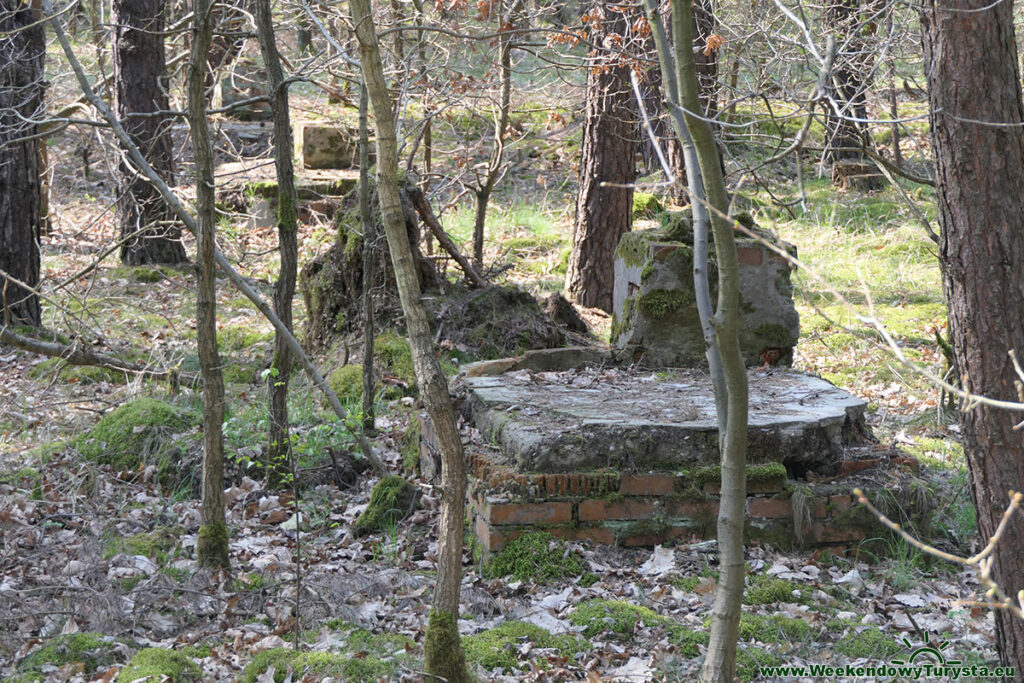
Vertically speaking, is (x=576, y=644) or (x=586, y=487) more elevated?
(x=586, y=487)

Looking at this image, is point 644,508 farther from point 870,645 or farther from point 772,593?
point 870,645

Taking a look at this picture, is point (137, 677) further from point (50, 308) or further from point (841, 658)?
point (50, 308)

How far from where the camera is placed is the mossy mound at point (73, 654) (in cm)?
337

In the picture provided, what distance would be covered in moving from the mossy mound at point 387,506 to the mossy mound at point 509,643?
4.86 ft

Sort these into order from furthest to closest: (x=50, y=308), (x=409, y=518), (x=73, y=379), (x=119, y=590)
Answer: (x=50, y=308) → (x=73, y=379) → (x=409, y=518) → (x=119, y=590)

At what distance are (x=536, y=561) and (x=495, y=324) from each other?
4031 millimetres

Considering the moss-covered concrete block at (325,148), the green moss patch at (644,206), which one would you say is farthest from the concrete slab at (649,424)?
the moss-covered concrete block at (325,148)

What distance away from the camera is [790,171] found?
51.9 feet

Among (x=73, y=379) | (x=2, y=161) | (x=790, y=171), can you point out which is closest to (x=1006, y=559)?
(x=73, y=379)

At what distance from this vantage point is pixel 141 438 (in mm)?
5977

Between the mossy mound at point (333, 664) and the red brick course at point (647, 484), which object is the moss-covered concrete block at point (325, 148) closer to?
the red brick course at point (647, 484)

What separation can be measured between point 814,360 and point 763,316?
9.02 feet

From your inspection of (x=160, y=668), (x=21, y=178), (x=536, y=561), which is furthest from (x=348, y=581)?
(x=21, y=178)

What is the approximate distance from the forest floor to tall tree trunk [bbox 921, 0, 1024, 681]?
1.06ft
